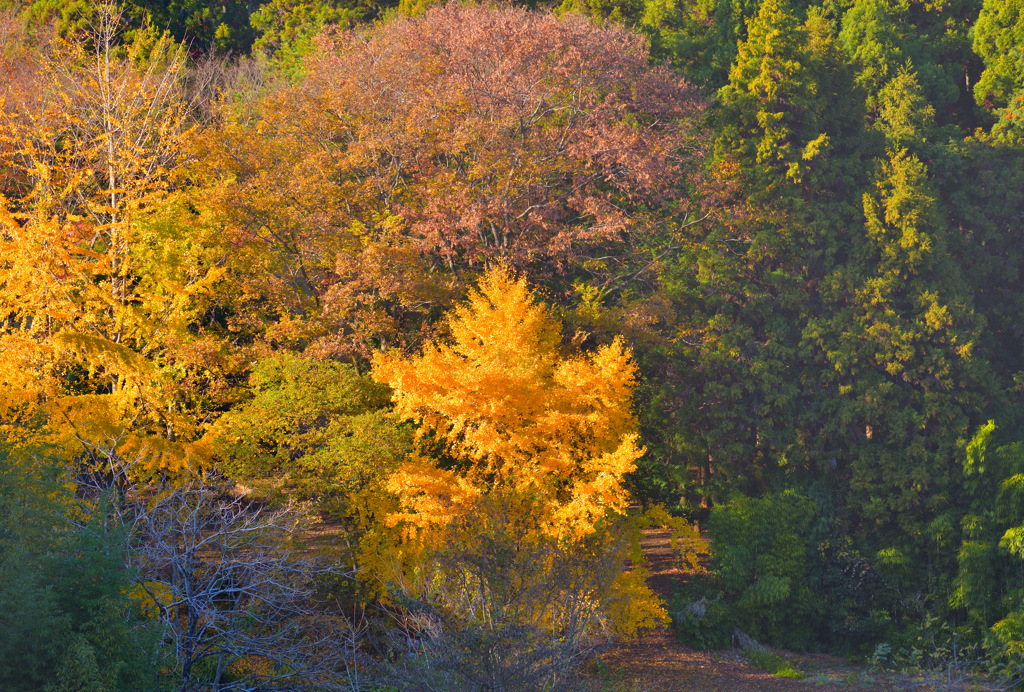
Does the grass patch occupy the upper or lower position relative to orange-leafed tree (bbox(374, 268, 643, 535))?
lower

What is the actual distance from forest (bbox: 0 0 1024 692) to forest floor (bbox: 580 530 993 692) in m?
0.61

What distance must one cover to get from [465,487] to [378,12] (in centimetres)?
2441

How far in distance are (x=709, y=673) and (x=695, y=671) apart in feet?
0.94

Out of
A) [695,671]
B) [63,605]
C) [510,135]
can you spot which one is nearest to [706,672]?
[695,671]

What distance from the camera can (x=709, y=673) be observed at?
68.2ft

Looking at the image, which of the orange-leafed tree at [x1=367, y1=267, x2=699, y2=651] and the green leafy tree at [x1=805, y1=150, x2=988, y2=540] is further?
the green leafy tree at [x1=805, y1=150, x2=988, y2=540]

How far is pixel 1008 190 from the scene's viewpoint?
29438mm

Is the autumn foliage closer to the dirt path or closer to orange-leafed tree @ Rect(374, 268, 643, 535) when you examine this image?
orange-leafed tree @ Rect(374, 268, 643, 535)

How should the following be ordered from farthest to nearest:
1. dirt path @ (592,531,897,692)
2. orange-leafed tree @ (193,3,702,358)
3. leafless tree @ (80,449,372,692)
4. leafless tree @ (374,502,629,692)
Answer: orange-leafed tree @ (193,3,702,358) → dirt path @ (592,531,897,692) → leafless tree @ (80,449,372,692) → leafless tree @ (374,502,629,692)

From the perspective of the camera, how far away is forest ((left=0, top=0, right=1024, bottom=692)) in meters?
13.0

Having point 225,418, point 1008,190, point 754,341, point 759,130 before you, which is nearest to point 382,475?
point 225,418

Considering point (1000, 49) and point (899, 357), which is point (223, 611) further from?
point (1000, 49)

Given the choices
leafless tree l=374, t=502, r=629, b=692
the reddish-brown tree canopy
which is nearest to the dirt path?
leafless tree l=374, t=502, r=629, b=692

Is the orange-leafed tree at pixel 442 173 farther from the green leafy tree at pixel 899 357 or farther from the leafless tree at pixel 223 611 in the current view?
the green leafy tree at pixel 899 357
